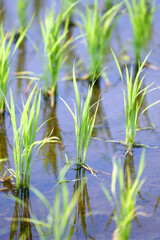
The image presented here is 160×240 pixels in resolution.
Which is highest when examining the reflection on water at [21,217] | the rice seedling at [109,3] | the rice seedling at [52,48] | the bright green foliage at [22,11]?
the rice seedling at [109,3]

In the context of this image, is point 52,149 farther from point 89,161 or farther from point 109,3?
point 109,3

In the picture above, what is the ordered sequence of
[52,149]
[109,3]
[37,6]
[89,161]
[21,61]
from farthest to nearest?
1. [37,6]
2. [109,3]
3. [21,61]
4. [52,149]
5. [89,161]

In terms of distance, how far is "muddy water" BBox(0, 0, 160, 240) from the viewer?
6.00 ft

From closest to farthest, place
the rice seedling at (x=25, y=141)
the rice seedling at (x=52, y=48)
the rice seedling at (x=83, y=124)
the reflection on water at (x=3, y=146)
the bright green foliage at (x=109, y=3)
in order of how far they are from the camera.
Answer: the rice seedling at (x=25, y=141) < the rice seedling at (x=83, y=124) < the reflection on water at (x=3, y=146) < the rice seedling at (x=52, y=48) < the bright green foliage at (x=109, y=3)

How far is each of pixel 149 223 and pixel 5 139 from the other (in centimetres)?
118

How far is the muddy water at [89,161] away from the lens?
1828mm

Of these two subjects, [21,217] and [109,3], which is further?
[109,3]

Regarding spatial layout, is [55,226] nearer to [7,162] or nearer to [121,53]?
[7,162]

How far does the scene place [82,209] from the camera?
1.95 m

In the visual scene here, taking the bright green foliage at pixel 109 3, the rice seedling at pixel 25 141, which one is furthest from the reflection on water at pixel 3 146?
the bright green foliage at pixel 109 3

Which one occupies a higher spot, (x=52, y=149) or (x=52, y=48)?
(x=52, y=48)

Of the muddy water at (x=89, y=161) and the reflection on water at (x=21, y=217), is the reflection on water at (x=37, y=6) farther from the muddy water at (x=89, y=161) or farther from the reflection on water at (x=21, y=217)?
the reflection on water at (x=21, y=217)

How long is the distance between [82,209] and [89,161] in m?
0.42

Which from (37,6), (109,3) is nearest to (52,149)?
(109,3)
